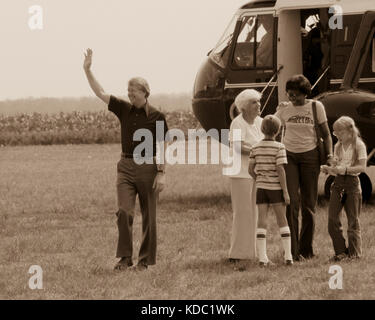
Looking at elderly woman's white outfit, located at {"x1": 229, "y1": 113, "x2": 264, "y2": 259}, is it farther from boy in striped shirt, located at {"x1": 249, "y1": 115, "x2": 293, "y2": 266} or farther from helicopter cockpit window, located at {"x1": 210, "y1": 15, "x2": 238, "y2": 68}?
helicopter cockpit window, located at {"x1": 210, "y1": 15, "x2": 238, "y2": 68}

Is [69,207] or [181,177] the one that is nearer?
[69,207]

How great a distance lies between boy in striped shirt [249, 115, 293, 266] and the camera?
9.41 meters

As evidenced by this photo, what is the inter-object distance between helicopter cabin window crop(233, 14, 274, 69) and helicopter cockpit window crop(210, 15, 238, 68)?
6.9 inches

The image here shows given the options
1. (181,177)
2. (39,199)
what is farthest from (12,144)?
(39,199)

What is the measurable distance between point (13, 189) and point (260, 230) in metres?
10.8

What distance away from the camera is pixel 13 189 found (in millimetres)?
19594

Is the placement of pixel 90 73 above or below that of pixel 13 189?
above

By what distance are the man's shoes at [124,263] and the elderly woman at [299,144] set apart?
1.55 m

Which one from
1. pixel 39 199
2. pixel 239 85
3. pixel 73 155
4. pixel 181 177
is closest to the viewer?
pixel 239 85

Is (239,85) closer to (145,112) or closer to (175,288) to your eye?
(145,112)

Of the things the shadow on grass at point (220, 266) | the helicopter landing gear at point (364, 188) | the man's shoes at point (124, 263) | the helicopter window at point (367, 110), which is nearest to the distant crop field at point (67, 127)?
the helicopter landing gear at point (364, 188)

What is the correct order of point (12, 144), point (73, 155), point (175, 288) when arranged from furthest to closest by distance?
point (12, 144) → point (73, 155) → point (175, 288)

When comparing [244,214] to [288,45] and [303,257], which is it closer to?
[303,257]

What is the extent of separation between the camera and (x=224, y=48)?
645 inches
